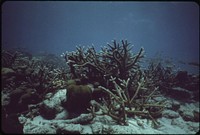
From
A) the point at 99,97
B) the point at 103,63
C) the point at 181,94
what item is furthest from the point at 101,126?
the point at 181,94

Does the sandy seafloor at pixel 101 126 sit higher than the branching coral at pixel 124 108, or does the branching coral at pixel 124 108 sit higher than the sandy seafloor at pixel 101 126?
the branching coral at pixel 124 108

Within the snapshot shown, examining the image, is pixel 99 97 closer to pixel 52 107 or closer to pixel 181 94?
pixel 52 107

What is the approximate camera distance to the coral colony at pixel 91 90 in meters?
4.46

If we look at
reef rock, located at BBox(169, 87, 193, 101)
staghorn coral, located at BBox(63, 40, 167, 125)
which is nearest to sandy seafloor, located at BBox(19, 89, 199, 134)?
staghorn coral, located at BBox(63, 40, 167, 125)

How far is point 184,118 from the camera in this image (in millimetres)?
5270

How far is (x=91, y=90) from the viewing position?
15.5 feet

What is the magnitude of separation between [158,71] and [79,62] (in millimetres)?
3920

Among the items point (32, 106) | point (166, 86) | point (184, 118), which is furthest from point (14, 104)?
point (166, 86)

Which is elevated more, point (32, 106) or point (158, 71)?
point (158, 71)

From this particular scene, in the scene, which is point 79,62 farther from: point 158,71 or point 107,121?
point 158,71

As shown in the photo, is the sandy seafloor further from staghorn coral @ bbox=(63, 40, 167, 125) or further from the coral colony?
staghorn coral @ bbox=(63, 40, 167, 125)

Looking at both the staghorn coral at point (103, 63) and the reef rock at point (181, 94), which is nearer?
the staghorn coral at point (103, 63)

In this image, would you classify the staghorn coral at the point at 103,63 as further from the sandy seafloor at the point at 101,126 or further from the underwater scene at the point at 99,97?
the sandy seafloor at the point at 101,126

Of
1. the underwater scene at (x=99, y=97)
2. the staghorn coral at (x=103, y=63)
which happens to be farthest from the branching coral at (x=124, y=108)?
the staghorn coral at (x=103, y=63)
